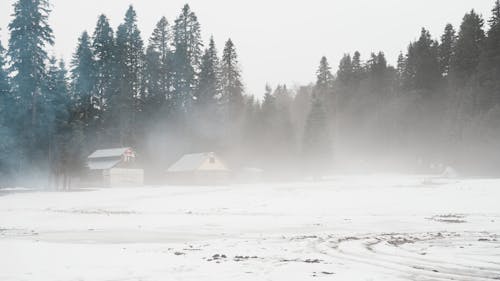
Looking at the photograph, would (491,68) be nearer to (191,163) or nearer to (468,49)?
(468,49)

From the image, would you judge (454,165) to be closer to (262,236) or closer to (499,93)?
(499,93)

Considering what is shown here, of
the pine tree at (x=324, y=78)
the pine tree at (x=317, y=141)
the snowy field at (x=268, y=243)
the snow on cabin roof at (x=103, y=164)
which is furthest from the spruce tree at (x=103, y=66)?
the snowy field at (x=268, y=243)

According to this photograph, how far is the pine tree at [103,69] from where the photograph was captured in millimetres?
88062

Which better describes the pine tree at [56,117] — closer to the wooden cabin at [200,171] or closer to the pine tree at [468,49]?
the wooden cabin at [200,171]

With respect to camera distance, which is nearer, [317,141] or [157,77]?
[317,141]

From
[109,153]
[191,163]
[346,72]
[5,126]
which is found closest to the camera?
[5,126]

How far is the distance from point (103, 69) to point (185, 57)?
1436 centimetres

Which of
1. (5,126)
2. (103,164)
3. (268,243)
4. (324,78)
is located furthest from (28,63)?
(324,78)

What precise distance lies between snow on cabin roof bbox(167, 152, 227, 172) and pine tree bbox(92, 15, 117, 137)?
45.3 ft

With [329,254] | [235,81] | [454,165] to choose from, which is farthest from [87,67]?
[329,254]

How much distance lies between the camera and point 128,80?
295 feet

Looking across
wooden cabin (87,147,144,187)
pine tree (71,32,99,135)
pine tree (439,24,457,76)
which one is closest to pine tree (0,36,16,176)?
wooden cabin (87,147,144,187)

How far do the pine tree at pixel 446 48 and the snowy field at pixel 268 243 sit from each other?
200ft

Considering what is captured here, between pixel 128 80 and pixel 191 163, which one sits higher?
pixel 128 80
